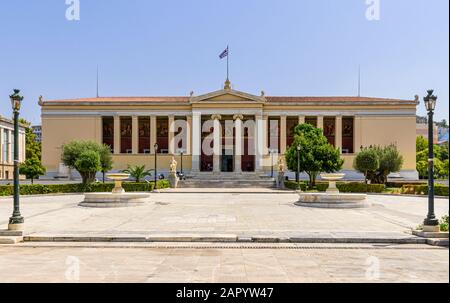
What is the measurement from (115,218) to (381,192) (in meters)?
24.2

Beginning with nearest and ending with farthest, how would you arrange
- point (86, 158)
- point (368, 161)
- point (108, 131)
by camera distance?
1. point (86, 158)
2. point (368, 161)
3. point (108, 131)

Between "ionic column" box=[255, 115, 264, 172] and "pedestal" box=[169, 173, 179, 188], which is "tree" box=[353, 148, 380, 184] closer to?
"pedestal" box=[169, 173, 179, 188]

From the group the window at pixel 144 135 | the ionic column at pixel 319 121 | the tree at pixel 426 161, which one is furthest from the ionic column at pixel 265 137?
the tree at pixel 426 161

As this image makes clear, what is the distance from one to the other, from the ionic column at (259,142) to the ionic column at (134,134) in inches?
665

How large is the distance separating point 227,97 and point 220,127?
14.0ft

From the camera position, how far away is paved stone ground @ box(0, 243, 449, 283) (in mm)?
7258

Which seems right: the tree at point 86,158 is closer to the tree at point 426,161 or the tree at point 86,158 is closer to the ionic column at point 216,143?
the ionic column at point 216,143

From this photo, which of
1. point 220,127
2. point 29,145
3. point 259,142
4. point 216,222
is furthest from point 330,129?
point 29,145

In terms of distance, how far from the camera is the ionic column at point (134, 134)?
5859 cm

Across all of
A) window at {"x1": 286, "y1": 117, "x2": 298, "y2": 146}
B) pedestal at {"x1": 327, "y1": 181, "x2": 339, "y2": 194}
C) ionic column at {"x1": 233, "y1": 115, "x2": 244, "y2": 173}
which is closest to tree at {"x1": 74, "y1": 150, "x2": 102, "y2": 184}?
pedestal at {"x1": 327, "y1": 181, "x2": 339, "y2": 194}

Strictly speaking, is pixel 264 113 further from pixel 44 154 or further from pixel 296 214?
pixel 296 214

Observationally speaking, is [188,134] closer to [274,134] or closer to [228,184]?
[274,134]

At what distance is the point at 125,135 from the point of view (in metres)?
60.0
